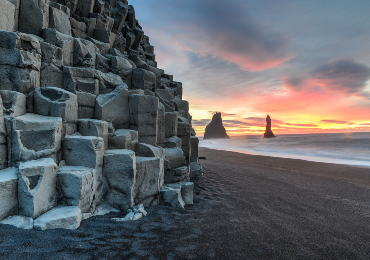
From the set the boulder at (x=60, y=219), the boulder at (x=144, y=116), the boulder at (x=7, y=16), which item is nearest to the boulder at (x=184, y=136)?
the boulder at (x=144, y=116)

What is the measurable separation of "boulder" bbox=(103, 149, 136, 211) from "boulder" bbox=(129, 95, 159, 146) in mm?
1299

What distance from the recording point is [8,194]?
249 cm

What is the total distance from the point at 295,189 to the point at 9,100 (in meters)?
7.43

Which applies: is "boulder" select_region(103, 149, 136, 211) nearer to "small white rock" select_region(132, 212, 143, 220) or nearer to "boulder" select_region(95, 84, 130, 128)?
"small white rock" select_region(132, 212, 143, 220)

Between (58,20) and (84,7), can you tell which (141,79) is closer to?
(58,20)

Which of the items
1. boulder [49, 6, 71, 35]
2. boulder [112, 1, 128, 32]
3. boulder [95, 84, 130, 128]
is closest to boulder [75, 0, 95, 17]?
boulder [112, 1, 128, 32]

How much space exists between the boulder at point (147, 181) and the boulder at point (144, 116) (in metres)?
0.87

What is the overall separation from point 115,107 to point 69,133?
124 cm

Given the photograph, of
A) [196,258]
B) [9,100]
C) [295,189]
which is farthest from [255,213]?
[9,100]

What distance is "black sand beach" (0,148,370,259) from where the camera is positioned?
231cm

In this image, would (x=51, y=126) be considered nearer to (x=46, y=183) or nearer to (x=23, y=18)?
(x=46, y=183)

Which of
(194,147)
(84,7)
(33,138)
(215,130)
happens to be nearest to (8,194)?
(33,138)

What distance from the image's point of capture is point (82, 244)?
2383 mm

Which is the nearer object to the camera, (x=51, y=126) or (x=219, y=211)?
Answer: (x=51, y=126)
